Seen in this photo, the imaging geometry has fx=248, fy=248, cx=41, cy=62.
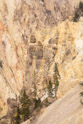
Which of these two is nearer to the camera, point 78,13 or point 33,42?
point 78,13

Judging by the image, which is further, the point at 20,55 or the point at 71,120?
the point at 20,55

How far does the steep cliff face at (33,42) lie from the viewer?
191 ft

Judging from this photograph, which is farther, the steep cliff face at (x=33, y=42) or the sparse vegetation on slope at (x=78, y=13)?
the sparse vegetation on slope at (x=78, y=13)

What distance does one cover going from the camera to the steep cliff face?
58.2 metres

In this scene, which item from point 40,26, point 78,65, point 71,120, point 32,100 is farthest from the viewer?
point 40,26

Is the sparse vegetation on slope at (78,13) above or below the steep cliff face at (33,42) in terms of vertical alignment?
above

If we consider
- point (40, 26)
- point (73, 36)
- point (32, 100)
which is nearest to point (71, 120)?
point (32, 100)

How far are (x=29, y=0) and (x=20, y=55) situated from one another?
1683 cm

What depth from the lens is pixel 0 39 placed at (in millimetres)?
77312

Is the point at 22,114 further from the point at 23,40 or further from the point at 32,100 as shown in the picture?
the point at 23,40

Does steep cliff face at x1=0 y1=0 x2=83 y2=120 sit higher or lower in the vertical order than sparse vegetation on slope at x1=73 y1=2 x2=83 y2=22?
lower

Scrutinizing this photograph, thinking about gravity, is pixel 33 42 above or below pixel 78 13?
below

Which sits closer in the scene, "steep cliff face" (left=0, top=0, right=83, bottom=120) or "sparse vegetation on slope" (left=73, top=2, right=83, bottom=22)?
A: "steep cliff face" (left=0, top=0, right=83, bottom=120)

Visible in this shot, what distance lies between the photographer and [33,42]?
64875 mm
